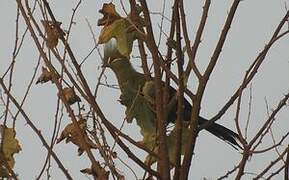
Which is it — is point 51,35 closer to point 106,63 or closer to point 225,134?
point 106,63

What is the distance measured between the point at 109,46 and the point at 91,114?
189 mm

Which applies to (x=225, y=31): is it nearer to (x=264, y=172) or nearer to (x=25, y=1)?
(x=264, y=172)

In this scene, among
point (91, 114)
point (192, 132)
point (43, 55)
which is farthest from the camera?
point (91, 114)

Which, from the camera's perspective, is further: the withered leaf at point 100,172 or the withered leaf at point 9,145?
the withered leaf at point 9,145

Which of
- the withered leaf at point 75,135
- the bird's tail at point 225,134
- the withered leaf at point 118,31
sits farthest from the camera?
the bird's tail at point 225,134

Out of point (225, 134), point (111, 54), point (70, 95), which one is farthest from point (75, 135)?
point (225, 134)

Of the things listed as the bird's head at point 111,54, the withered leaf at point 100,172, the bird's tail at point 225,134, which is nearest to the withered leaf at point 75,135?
the withered leaf at point 100,172

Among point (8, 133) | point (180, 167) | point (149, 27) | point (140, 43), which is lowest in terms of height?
point (180, 167)

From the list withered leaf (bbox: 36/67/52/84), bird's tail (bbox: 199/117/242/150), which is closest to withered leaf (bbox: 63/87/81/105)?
withered leaf (bbox: 36/67/52/84)

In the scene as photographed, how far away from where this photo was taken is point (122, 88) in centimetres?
124

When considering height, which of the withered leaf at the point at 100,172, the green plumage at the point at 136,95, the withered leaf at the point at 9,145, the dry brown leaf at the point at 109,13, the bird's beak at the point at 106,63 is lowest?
the withered leaf at the point at 100,172

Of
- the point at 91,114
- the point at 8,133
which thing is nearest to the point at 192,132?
the point at 91,114

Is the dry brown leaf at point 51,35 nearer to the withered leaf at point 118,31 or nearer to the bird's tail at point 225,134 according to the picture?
the withered leaf at point 118,31

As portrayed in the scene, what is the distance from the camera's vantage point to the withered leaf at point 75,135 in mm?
1204
